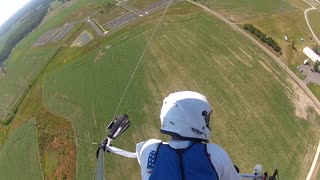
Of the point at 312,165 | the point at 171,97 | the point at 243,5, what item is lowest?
the point at 312,165

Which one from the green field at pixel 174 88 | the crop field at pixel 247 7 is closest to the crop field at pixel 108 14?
the green field at pixel 174 88

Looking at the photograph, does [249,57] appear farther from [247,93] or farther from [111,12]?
[111,12]

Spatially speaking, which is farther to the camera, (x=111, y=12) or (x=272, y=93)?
(x=111, y=12)

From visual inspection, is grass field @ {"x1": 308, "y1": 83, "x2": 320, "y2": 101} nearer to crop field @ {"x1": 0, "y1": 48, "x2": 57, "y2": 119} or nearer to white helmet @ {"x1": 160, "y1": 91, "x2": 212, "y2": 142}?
white helmet @ {"x1": 160, "y1": 91, "x2": 212, "y2": 142}

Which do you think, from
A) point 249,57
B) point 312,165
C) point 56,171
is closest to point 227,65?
point 249,57

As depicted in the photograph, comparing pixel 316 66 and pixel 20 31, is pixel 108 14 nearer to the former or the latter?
pixel 20 31

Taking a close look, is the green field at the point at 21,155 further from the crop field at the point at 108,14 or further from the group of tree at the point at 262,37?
the group of tree at the point at 262,37
